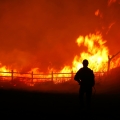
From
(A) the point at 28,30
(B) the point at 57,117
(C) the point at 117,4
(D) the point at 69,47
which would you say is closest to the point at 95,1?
(C) the point at 117,4

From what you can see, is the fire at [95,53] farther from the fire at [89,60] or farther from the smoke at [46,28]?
the smoke at [46,28]

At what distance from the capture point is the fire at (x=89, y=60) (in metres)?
29.9

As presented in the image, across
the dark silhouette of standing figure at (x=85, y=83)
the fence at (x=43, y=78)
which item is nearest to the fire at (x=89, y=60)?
the fence at (x=43, y=78)

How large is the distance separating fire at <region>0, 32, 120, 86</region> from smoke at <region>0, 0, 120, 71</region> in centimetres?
119

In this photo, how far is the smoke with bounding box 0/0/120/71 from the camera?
115ft

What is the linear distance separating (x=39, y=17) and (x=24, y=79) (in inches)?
406

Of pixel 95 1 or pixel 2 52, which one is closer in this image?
pixel 95 1

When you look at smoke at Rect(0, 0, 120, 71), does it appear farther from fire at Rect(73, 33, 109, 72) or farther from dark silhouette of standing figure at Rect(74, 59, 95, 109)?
dark silhouette of standing figure at Rect(74, 59, 95, 109)

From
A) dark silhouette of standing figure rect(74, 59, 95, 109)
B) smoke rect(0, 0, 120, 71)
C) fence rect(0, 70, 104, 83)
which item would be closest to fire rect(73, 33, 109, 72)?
smoke rect(0, 0, 120, 71)

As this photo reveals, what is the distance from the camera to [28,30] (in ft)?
126

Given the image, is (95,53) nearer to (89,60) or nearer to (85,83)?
(89,60)

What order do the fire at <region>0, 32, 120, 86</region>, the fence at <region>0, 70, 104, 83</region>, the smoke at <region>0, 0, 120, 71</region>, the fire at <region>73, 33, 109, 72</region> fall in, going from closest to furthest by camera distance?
the fence at <region>0, 70, 104, 83</region>, the fire at <region>0, 32, 120, 86</region>, the fire at <region>73, 33, 109, 72</region>, the smoke at <region>0, 0, 120, 71</region>

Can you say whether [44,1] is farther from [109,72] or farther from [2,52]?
[109,72]

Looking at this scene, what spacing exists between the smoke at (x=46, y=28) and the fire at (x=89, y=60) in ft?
3.91
